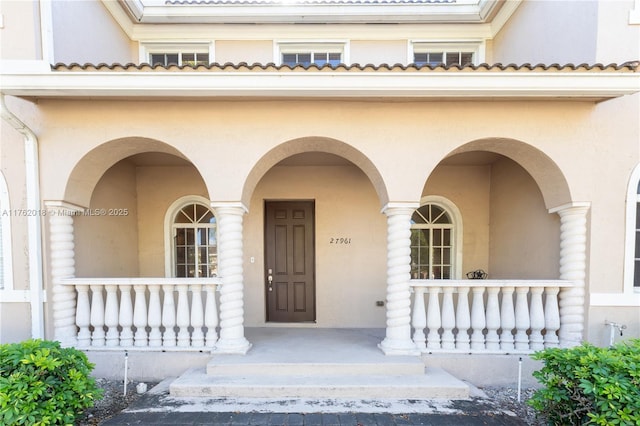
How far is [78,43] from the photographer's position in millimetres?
4996

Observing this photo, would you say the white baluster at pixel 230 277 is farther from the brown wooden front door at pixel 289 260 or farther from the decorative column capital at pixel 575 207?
the decorative column capital at pixel 575 207

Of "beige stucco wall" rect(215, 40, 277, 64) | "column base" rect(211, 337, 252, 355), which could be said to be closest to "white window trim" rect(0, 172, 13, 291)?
"column base" rect(211, 337, 252, 355)

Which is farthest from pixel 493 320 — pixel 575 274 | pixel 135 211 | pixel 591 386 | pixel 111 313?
pixel 135 211

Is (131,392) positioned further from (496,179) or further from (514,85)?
(496,179)

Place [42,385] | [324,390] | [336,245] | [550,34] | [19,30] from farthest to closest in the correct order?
[336,245] < [550,34] < [19,30] < [324,390] < [42,385]

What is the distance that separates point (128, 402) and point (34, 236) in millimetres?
2491

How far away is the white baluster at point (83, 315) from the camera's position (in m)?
4.21

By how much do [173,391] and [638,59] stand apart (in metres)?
7.39

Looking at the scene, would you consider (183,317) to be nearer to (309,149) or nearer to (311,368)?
(311,368)

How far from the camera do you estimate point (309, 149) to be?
4617 millimetres

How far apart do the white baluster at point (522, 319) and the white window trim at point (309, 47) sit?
5435 mm

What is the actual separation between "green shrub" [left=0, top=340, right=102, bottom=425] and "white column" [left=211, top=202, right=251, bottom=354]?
1454 millimetres

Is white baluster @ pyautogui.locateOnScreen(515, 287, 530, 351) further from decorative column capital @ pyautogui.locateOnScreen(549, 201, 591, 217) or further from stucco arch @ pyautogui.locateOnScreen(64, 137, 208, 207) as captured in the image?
stucco arch @ pyautogui.locateOnScreen(64, 137, 208, 207)

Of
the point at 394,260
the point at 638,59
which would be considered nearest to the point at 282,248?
the point at 394,260
